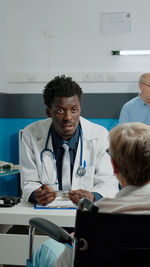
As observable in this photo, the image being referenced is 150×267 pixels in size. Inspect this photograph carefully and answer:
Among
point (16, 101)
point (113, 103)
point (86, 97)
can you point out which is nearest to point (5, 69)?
point (16, 101)

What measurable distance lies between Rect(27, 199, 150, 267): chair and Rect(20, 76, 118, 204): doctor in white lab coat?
2.55ft

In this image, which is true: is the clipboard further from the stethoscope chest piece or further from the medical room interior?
the medical room interior

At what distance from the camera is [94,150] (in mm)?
1941

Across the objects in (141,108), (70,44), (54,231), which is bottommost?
(54,231)

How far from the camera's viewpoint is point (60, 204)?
1.69 metres

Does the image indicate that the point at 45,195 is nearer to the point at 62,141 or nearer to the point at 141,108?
the point at 62,141

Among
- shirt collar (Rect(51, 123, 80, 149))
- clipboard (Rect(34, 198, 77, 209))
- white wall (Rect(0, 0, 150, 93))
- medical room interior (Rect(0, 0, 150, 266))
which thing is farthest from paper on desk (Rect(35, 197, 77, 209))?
white wall (Rect(0, 0, 150, 93))

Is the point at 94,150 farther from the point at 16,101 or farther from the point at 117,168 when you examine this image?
the point at 16,101

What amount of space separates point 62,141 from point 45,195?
14.6 inches

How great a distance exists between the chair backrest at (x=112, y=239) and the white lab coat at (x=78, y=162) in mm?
772

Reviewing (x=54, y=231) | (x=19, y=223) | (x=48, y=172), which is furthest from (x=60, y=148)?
(x=54, y=231)

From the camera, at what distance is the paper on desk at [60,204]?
1642 millimetres

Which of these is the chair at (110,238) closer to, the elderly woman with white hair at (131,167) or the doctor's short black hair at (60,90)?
the elderly woman with white hair at (131,167)

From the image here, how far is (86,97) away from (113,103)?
283 millimetres
